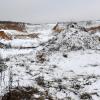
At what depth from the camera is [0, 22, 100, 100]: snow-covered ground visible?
7.17 m

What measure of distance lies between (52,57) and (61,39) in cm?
214

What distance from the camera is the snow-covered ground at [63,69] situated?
23.5 ft

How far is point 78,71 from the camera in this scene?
31.3 feet

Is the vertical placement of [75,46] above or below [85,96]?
above

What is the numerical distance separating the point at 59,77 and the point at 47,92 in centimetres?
179

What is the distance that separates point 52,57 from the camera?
11750 millimetres

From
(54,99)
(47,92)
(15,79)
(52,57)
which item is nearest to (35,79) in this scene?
(15,79)

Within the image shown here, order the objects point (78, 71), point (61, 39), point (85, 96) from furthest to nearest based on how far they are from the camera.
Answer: point (61, 39) < point (78, 71) < point (85, 96)

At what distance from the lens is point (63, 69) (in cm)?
991

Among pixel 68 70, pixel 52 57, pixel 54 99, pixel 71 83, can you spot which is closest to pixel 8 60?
pixel 52 57

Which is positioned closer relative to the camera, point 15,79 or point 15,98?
point 15,98

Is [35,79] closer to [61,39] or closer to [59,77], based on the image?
[59,77]

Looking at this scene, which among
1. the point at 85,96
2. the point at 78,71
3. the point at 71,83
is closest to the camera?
the point at 85,96

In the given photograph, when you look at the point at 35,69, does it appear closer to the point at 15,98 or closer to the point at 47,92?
the point at 47,92
